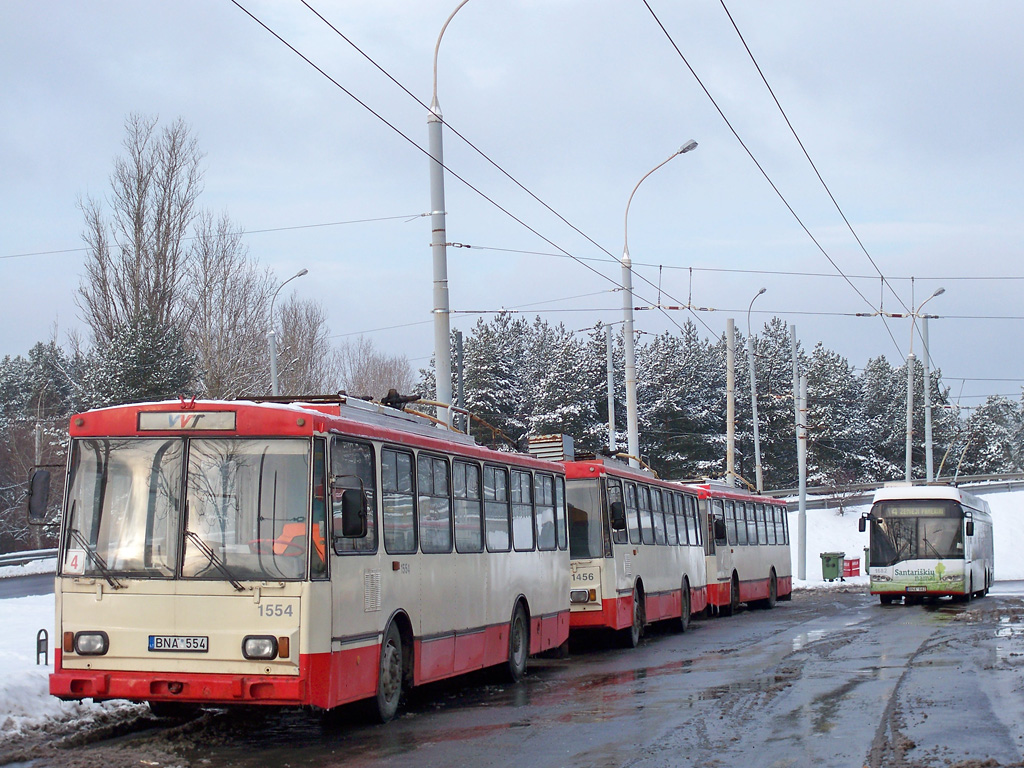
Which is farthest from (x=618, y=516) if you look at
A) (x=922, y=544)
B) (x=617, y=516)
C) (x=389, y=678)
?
(x=922, y=544)

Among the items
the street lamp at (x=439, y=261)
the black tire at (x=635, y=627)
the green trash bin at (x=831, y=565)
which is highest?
the street lamp at (x=439, y=261)

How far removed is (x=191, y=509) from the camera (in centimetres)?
900

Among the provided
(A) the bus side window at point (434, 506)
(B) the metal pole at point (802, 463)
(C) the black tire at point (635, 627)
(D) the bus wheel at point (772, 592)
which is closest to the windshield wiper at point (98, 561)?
(A) the bus side window at point (434, 506)

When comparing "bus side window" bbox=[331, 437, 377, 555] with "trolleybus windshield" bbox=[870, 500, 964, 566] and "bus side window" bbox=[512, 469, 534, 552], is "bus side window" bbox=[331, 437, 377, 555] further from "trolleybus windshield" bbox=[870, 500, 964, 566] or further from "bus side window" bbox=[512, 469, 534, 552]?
"trolleybus windshield" bbox=[870, 500, 964, 566]

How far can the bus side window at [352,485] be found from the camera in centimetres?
910

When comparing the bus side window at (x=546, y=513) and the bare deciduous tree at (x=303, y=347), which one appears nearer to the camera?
the bus side window at (x=546, y=513)

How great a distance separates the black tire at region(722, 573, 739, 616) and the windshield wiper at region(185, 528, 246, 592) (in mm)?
20852

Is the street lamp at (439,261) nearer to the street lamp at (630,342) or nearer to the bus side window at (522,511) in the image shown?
the bus side window at (522,511)

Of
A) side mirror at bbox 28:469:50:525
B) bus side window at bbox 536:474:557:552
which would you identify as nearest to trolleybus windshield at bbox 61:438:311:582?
side mirror at bbox 28:469:50:525

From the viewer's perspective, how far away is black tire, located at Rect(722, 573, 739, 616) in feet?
92.6

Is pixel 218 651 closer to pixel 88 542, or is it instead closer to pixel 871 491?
pixel 88 542

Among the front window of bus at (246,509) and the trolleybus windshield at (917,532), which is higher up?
the front window of bus at (246,509)

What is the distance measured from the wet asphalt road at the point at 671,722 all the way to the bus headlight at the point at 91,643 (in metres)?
0.67

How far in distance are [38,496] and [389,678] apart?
127 inches
